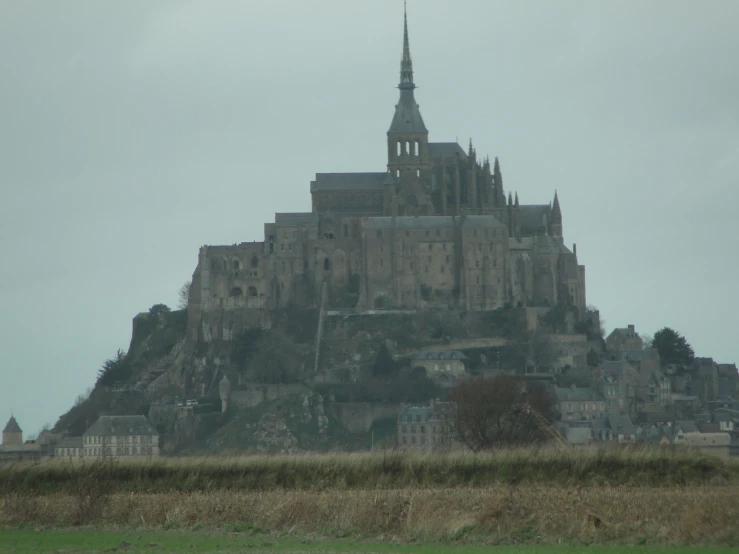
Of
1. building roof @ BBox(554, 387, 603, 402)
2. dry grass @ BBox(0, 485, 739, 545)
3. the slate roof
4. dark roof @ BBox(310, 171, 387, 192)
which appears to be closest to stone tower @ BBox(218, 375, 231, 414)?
the slate roof

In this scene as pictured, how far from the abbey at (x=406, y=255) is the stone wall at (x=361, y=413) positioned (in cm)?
819

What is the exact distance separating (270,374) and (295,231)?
970 centimetres

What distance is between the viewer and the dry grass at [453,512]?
29.4 m

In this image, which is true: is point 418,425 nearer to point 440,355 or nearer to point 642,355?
point 440,355

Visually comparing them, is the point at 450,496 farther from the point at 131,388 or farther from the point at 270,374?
the point at 131,388

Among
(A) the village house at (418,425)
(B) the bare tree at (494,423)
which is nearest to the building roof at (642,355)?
(A) the village house at (418,425)

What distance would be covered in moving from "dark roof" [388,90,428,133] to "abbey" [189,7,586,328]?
3.05m

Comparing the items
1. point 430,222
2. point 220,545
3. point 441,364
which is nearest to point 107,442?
point 441,364

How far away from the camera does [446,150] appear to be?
375 ft

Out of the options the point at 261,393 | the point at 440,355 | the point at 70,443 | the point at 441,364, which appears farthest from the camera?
the point at 440,355

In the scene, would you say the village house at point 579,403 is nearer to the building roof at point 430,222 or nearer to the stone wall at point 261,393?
the building roof at point 430,222

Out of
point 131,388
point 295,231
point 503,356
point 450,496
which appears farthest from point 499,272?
point 450,496

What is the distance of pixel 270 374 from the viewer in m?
101

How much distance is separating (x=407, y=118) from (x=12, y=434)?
102 ft
